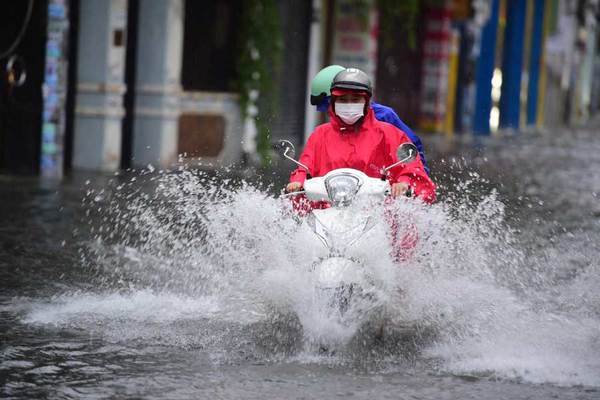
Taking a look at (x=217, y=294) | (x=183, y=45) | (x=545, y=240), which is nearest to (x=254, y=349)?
(x=217, y=294)

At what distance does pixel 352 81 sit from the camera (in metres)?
6.79

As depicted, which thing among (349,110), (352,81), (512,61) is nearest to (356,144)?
(349,110)

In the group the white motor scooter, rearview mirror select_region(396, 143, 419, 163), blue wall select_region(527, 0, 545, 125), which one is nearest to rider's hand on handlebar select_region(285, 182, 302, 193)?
the white motor scooter

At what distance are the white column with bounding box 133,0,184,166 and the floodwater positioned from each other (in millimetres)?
6654

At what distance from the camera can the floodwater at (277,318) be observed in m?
5.73

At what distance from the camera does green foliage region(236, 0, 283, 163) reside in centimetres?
1841

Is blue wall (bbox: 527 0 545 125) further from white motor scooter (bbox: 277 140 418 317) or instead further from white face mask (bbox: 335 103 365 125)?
white motor scooter (bbox: 277 140 418 317)

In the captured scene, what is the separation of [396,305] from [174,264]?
2695 millimetres

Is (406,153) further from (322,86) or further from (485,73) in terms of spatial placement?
(485,73)

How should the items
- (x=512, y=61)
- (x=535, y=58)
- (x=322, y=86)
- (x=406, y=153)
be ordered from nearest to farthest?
(x=406, y=153)
(x=322, y=86)
(x=512, y=61)
(x=535, y=58)

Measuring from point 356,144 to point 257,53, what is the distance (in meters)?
11.8

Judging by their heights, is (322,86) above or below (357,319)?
above

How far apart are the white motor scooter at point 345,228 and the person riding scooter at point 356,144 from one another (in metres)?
0.38

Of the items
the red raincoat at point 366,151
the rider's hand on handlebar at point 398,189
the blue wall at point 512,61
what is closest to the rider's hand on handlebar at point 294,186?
the red raincoat at point 366,151
